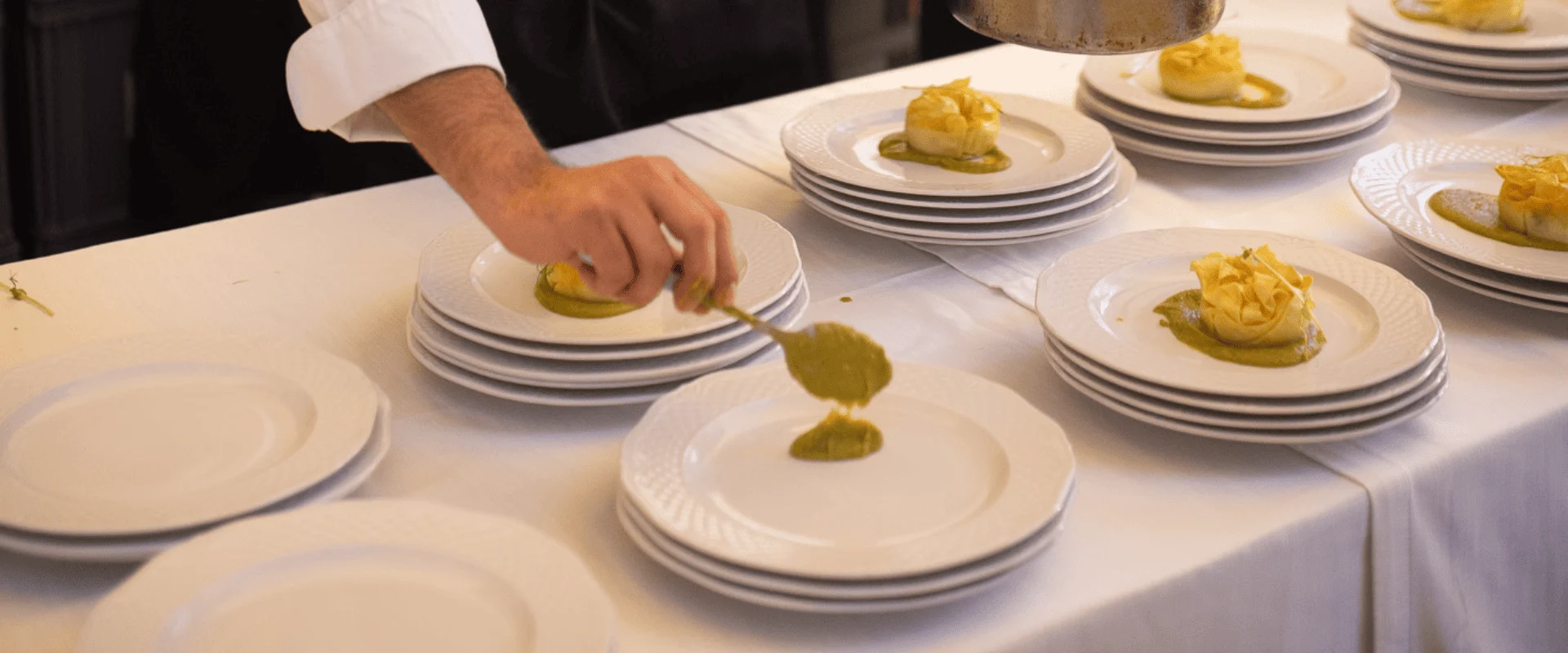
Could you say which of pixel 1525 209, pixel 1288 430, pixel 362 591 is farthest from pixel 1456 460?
pixel 362 591

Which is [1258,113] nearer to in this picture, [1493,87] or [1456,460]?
[1493,87]

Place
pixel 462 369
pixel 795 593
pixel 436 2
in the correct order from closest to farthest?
pixel 795 593 → pixel 462 369 → pixel 436 2

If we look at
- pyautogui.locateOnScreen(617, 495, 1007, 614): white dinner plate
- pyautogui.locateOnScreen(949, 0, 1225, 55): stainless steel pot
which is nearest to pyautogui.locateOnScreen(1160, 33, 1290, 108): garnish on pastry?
pyautogui.locateOnScreen(949, 0, 1225, 55): stainless steel pot

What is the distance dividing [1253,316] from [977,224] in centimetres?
35

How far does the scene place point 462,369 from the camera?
1188mm

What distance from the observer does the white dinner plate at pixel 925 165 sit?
1452 millimetres

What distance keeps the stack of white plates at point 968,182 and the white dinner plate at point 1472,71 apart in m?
0.59

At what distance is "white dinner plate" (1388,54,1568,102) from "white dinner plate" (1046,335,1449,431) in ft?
2.89

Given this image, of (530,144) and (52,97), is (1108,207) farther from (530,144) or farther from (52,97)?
(52,97)

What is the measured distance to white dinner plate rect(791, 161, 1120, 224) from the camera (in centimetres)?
144

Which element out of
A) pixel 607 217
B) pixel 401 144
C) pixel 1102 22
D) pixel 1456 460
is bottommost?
pixel 401 144

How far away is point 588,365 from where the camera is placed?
1.15 meters

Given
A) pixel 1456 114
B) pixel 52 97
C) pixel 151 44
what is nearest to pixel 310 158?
pixel 151 44

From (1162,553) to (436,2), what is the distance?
2.75ft
